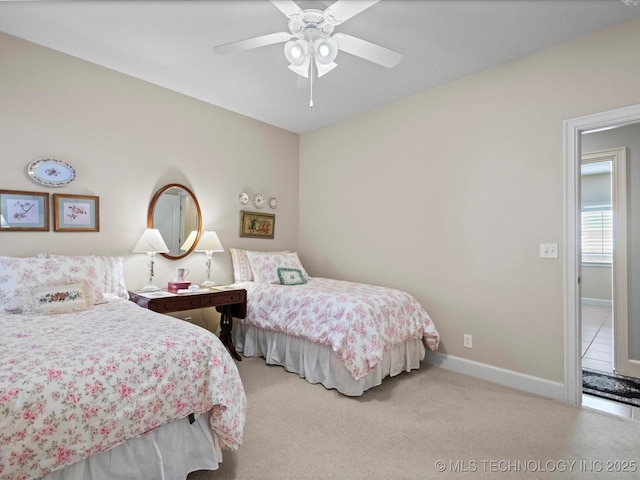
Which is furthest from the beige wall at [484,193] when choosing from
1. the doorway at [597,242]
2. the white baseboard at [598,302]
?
the white baseboard at [598,302]

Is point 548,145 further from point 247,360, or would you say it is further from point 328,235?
point 247,360

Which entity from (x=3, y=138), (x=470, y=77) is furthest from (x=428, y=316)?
(x=3, y=138)

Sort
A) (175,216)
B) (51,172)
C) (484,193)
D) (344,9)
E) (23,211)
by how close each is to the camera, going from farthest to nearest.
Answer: (175,216) → (484,193) → (51,172) → (23,211) → (344,9)

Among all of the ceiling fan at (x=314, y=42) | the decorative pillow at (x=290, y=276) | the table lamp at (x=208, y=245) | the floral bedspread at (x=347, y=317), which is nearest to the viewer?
the ceiling fan at (x=314, y=42)

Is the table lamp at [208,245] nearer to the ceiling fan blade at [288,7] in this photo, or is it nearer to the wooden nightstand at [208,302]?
the wooden nightstand at [208,302]

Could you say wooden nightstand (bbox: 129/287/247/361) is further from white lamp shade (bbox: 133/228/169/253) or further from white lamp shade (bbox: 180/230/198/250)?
white lamp shade (bbox: 180/230/198/250)

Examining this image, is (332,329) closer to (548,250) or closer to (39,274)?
(548,250)

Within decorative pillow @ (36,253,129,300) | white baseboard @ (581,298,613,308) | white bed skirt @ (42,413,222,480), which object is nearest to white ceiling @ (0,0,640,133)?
decorative pillow @ (36,253,129,300)

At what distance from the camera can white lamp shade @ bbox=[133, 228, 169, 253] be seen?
319 cm

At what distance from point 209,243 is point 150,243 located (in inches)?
23.3

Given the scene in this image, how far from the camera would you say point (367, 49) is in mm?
2207

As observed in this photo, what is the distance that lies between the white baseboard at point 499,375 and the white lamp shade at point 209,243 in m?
2.42

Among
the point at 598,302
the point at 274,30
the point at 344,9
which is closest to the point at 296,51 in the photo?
the point at 344,9

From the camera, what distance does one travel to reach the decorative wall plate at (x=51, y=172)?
2725 mm
